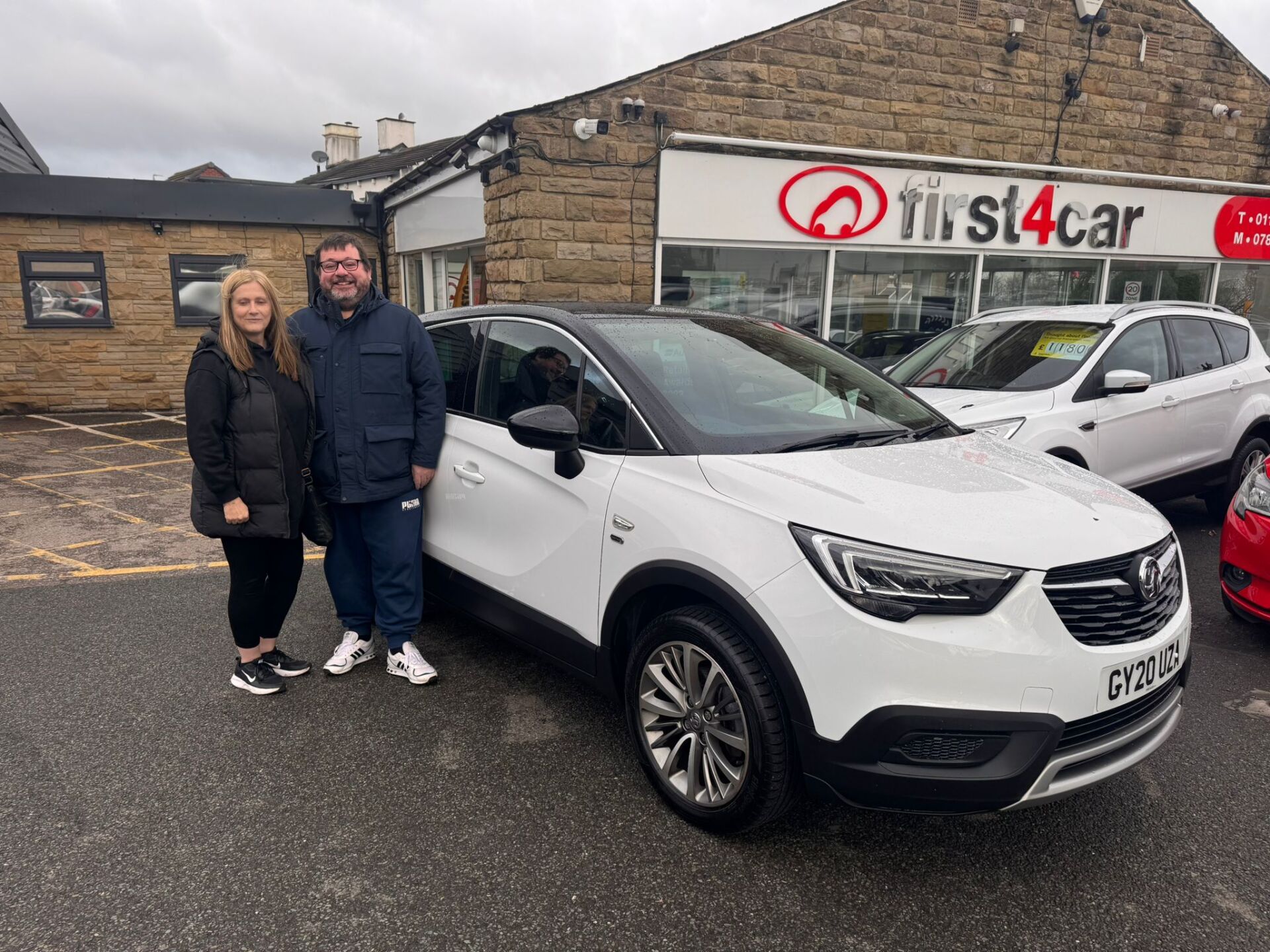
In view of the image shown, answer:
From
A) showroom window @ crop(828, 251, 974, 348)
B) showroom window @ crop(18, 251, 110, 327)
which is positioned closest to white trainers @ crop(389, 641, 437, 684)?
showroom window @ crop(828, 251, 974, 348)

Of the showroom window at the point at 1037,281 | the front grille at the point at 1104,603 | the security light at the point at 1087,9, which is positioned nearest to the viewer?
the front grille at the point at 1104,603

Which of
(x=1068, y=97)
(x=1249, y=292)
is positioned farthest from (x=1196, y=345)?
(x=1249, y=292)

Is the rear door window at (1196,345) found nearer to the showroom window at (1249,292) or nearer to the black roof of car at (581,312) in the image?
the black roof of car at (581,312)

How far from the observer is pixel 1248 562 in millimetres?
3922

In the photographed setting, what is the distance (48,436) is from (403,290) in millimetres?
5002

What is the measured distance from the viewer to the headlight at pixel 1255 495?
12.9ft

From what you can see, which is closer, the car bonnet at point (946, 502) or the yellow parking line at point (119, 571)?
the car bonnet at point (946, 502)

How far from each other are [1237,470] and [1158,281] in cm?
613

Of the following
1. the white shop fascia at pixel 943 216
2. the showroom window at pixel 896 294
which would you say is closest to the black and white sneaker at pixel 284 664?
the white shop fascia at pixel 943 216

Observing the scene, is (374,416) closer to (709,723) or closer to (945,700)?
(709,723)

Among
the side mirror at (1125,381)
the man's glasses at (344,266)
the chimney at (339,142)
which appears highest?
the chimney at (339,142)

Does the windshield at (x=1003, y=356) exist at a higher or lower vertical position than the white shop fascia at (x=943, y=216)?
lower

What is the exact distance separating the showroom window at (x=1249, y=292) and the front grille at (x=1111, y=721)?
1156 centimetres

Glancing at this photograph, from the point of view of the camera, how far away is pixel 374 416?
3.52 metres
